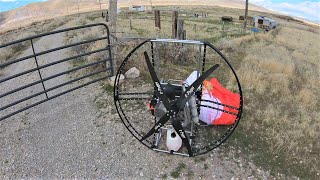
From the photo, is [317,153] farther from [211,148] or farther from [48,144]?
[48,144]

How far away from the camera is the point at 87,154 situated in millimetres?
5160

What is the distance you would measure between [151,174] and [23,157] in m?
2.42

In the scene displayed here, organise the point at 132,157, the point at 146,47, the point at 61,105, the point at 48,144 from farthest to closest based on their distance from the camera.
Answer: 1. the point at 146,47
2. the point at 61,105
3. the point at 48,144
4. the point at 132,157

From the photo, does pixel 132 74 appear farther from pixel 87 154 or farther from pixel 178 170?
pixel 178 170

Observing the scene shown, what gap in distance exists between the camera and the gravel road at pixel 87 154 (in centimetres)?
473

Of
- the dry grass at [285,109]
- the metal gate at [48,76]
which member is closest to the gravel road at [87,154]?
the metal gate at [48,76]

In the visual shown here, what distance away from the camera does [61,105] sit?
22.4 feet

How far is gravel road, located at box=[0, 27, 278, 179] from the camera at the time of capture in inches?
186

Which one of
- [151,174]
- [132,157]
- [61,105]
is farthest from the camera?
[61,105]

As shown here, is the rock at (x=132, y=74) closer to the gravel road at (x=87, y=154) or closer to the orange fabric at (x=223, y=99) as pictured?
the gravel road at (x=87, y=154)

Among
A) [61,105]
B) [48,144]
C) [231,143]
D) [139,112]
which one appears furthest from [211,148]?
[61,105]

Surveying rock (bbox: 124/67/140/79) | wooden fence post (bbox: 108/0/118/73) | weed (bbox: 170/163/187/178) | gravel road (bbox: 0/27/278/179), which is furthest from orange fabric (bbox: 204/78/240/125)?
wooden fence post (bbox: 108/0/118/73)

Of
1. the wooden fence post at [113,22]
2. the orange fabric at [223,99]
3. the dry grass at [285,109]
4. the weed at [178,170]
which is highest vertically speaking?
the wooden fence post at [113,22]

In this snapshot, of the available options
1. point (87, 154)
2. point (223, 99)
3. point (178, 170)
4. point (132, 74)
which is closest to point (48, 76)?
point (132, 74)
